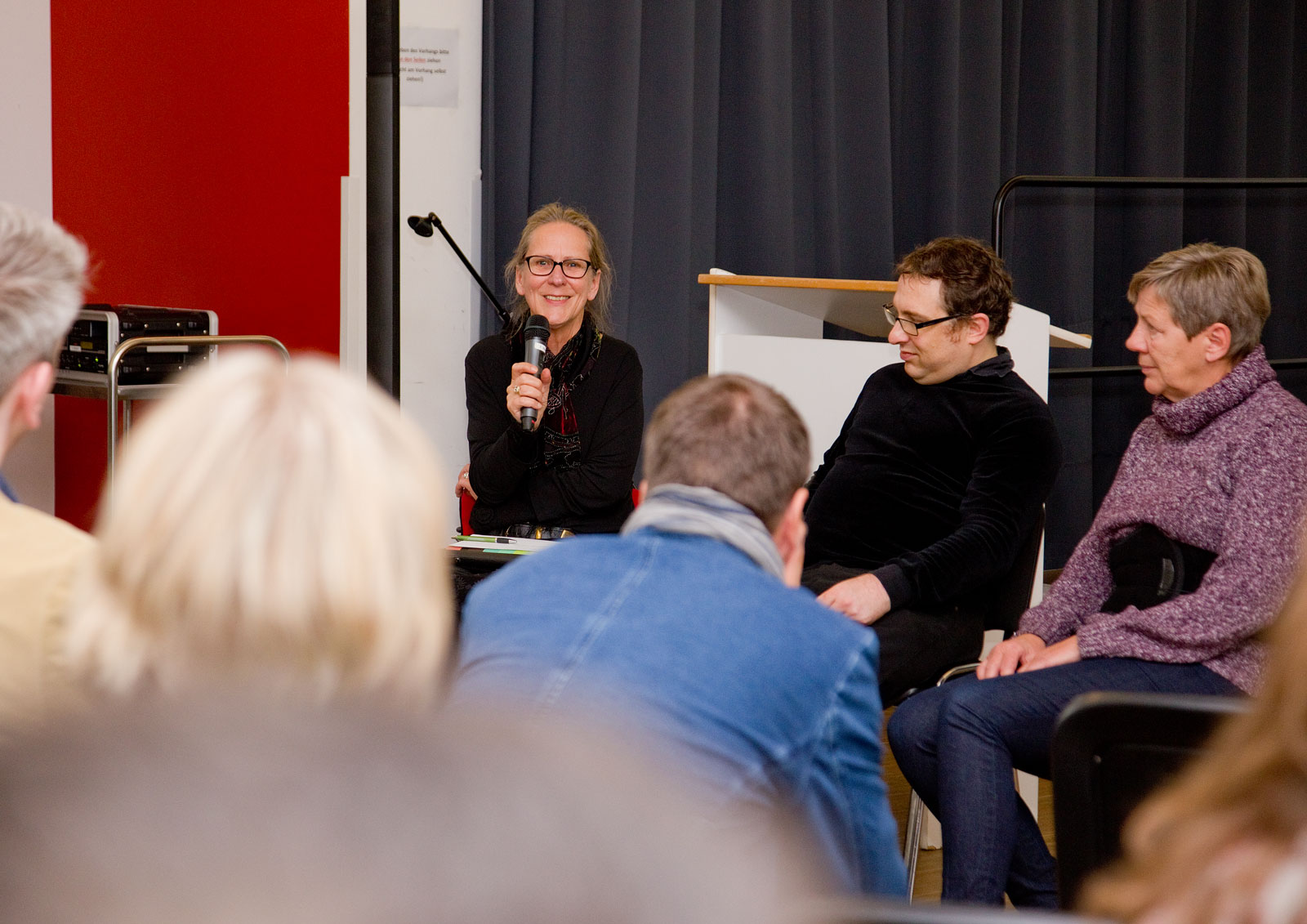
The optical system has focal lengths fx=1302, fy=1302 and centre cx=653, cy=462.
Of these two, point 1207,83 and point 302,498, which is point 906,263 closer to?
point 302,498

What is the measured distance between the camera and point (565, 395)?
291 cm

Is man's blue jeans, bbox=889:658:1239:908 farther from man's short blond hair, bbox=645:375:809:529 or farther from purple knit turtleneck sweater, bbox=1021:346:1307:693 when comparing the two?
man's short blond hair, bbox=645:375:809:529

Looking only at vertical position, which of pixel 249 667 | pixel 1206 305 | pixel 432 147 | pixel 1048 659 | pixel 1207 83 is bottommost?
pixel 1048 659

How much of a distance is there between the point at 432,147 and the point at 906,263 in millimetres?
1934

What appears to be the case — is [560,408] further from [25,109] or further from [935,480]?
[25,109]

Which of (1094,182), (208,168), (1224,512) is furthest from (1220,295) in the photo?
(208,168)

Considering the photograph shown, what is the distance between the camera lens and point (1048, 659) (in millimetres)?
2162

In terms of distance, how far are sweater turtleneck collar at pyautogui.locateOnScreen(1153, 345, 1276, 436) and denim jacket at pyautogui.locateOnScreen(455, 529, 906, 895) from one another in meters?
1.16

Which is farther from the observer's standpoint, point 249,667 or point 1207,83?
point 1207,83

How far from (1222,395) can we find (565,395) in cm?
137

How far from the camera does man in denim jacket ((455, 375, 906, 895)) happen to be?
3.71ft

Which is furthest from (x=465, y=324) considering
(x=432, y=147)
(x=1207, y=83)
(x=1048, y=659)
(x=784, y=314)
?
(x=1207, y=83)

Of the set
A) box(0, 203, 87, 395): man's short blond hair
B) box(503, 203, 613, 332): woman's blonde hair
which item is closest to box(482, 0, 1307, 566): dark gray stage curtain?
box(503, 203, 613, 332): woman's blonde hair

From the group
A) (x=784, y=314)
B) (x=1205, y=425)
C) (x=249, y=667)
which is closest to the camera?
(x=249, y=667)
